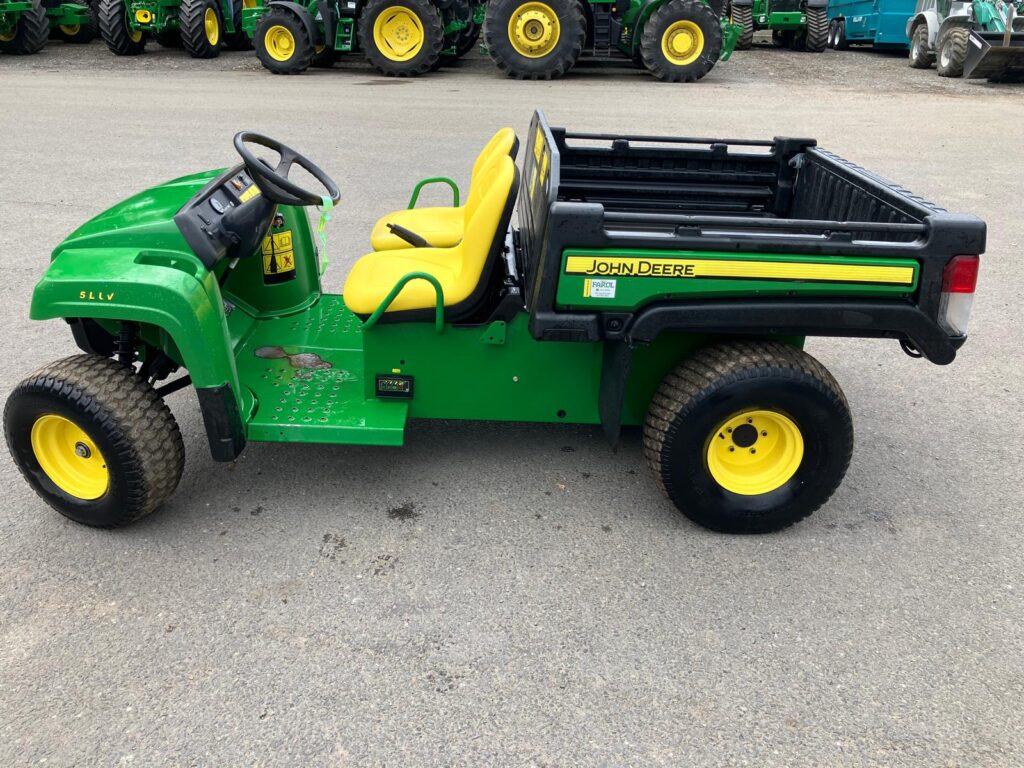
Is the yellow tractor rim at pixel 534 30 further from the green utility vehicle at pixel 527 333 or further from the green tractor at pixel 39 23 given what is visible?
the green utility vehicle at pixel 527 333

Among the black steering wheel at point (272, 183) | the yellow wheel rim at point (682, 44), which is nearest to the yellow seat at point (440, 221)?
the black steering wheel at point (272, 183)

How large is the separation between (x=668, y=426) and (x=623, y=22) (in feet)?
41.1

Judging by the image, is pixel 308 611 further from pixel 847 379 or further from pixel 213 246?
pixel 847 379

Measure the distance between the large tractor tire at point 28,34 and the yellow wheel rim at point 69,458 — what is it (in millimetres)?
16185

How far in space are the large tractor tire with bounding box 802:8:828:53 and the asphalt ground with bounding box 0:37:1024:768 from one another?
16675 mm

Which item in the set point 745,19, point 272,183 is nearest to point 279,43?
point 745,19

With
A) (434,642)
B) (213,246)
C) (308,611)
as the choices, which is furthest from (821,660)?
(213,246)

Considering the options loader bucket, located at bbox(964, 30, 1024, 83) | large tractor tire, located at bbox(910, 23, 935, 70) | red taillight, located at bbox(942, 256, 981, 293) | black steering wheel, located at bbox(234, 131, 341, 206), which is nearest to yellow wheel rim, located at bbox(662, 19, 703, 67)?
loader bucket, located at bbox(964, 30, 1024, 83)

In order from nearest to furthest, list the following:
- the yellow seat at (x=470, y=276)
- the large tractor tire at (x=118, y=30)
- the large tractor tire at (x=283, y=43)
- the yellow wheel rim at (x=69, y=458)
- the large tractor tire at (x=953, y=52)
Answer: the yellow wheel rim at (x=69, y=458) → the yellow seat at (x=470, y=276) → the large tractor tire at (x=283, y=43) → the large tractor tire at (x=953, y=52) → the large tractor tire at (x=118, y=30)

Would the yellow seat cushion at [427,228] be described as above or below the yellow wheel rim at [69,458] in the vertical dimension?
above

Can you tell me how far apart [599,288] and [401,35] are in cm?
1218

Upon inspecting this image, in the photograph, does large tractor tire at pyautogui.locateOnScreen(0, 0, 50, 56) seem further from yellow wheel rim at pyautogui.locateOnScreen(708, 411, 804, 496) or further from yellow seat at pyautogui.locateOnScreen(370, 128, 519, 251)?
yellow wheel rim at pyautogui.locateOnScreen(708, 411, 804, 496)

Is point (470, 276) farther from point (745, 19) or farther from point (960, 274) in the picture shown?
point (745, 19)

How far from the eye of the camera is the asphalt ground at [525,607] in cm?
223
